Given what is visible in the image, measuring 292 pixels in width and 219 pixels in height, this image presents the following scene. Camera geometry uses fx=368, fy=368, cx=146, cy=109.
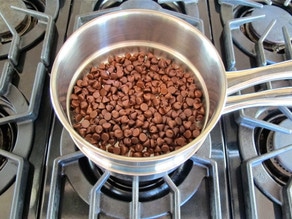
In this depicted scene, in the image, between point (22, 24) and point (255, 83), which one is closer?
point (255, 83)

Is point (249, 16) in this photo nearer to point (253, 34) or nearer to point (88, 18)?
point (253, 34)

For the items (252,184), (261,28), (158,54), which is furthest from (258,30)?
(252,184)

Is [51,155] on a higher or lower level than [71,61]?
lower

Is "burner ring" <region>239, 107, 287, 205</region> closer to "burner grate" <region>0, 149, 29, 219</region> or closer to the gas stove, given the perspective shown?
the gas stove

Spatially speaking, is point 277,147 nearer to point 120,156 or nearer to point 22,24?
point 120,156

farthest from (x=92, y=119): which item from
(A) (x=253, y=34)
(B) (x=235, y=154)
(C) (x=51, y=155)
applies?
(A) (x=253, y=34)
